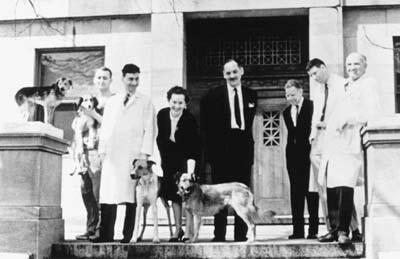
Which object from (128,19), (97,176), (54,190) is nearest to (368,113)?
(97,176)

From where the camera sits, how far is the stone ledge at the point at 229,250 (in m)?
7.32

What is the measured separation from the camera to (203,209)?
7.67 m

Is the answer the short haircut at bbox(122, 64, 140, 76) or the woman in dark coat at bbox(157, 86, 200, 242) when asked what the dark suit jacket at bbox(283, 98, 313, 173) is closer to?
the woman in dark coat at bbox(157, 86, 200, 242)

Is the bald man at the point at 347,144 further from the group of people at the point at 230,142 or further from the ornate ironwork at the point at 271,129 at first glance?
the ornate ironwork at the point at 271,129

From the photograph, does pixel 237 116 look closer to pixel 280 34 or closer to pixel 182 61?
pixel 182 61

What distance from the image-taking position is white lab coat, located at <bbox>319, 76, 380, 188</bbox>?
7.51 m

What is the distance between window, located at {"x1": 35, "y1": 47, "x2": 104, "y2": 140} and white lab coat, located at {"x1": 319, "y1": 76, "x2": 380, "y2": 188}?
6944 mm

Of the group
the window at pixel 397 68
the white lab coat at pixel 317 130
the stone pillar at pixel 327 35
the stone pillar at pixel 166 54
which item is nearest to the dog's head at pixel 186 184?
the white lab coat at pixel 317 130

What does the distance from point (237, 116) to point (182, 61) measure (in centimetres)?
447

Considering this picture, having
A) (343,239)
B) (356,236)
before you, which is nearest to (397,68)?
(356,236)

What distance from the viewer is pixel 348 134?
24.9 feet

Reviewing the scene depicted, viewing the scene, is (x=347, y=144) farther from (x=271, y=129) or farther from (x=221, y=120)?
(x=271, y=129)

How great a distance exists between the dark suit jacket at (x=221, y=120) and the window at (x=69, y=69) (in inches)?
218

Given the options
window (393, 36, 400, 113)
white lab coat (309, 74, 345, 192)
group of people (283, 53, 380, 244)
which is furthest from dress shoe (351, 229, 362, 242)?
window (393, 36, 400, 113)
